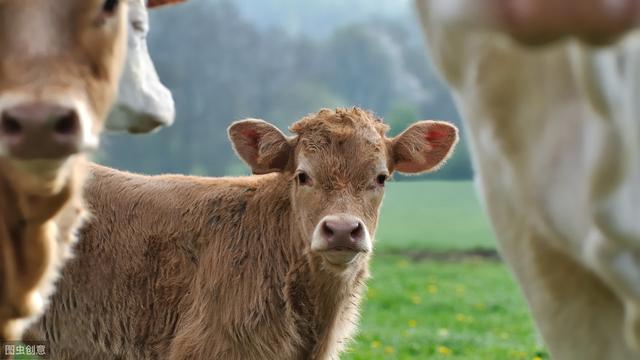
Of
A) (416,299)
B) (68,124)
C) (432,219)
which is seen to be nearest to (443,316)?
(416,299)

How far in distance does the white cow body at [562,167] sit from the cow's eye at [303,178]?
3031 mm

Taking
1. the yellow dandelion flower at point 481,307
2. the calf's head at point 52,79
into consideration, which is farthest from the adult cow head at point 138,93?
the yellow dandelion flower at point 481,307

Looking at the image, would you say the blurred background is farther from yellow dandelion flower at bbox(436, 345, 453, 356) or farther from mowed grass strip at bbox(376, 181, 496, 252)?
yellow dandelion flower at bbox(436, 345, 453, 356)

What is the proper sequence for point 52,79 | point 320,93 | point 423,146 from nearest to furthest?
point 52,79, point 423,146, point 320,93

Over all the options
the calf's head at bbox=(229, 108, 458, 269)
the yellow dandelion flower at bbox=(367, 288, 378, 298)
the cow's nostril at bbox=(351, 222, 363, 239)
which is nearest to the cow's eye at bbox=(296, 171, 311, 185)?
the calf's head at bbox=(229, 108, 458, 269)

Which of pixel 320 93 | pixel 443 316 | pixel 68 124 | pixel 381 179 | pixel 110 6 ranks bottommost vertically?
pixel 443 316

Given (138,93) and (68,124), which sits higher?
(68,124)

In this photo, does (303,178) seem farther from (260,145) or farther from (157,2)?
(157,2)

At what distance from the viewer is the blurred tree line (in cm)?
1792

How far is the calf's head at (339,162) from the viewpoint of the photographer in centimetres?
456

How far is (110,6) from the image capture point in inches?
107

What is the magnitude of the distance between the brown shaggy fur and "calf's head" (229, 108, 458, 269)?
170 centimetres

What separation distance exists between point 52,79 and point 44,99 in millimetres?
106

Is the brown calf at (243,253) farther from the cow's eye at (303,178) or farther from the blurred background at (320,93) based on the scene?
the blurred background at (320,93)
